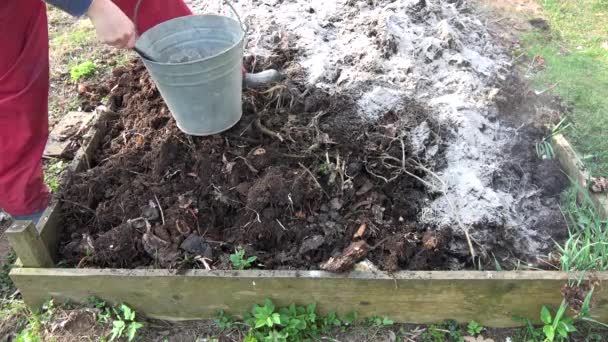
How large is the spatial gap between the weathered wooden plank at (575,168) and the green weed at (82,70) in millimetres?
3512

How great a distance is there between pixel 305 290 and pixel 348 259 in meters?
0.25

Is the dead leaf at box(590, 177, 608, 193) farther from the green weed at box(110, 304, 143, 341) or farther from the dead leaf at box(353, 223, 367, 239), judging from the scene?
the green weed at box(110, 304, 143, 341)

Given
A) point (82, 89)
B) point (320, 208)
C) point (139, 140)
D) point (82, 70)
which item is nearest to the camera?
point (320, 208)

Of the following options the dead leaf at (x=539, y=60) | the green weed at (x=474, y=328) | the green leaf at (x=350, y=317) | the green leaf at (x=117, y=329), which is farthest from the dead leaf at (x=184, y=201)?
the dead leaf at (x=539, y=60)

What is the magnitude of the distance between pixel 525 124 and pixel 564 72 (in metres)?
1.13

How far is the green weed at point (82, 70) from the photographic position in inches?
165

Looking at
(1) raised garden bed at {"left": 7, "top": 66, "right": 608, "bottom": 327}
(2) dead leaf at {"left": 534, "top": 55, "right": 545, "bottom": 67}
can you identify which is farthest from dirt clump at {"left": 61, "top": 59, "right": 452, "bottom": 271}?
(2) dead leaf at {"left": 534, "top": 55, "right": 545, "bottom": 67}

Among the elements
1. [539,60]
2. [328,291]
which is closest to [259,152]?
[328,291]

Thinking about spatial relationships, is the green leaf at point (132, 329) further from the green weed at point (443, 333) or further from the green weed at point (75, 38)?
the green weed at point (75, 38)

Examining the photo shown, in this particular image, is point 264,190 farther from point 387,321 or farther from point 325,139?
point 387,321

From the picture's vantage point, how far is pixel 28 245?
2.32 metres

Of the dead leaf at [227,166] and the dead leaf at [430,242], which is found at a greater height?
the dead leaf at [227,166]

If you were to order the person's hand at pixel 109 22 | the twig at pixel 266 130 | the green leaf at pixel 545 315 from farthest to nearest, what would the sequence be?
the twig at pixel 266 130 < the green leaf at pixel 545 315 < the person's hand at pixel 109 22

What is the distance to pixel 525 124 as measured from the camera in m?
3.12
